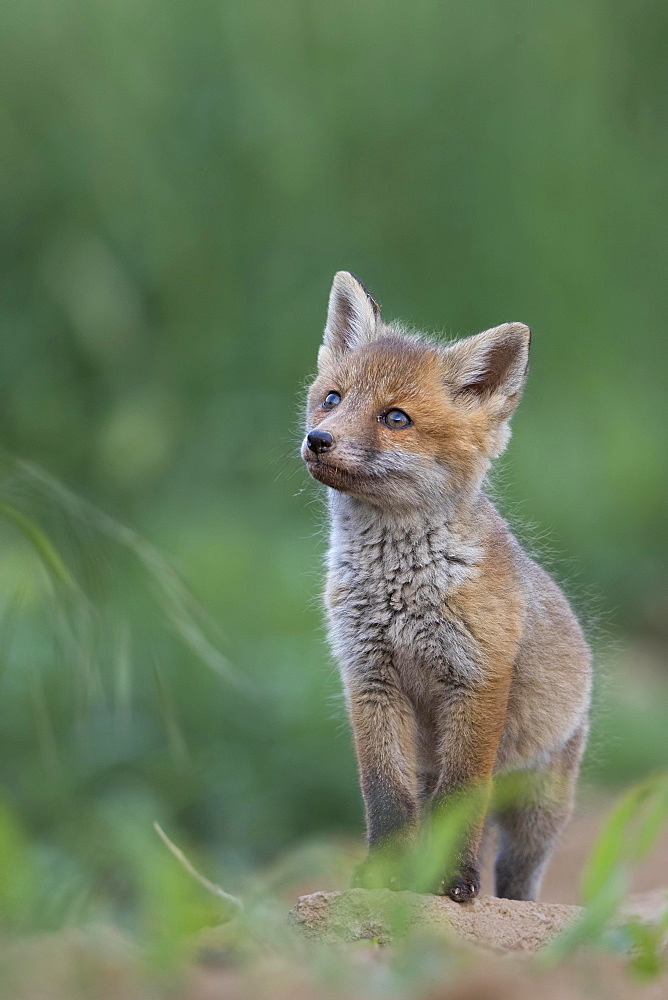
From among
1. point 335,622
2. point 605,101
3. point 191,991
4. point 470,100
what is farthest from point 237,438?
point 191,991

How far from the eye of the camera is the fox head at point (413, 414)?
3.90m

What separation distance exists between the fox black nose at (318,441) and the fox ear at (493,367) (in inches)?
24.3

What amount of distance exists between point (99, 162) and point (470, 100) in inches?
133

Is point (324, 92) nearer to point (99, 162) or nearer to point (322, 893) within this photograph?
point (99, 162)

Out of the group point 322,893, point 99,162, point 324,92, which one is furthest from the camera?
point 324,92

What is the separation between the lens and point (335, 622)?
4141 mm

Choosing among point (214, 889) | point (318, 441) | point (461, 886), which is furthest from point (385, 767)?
point (318, 441)

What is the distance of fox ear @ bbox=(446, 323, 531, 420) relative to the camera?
418 centimetres

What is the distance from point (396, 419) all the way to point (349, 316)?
0.67 m

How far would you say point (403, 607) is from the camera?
399cm

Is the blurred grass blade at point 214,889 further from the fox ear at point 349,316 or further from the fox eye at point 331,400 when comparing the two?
the fox ear at point 349,316

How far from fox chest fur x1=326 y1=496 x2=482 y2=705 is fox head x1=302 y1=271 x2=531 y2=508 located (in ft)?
0.42

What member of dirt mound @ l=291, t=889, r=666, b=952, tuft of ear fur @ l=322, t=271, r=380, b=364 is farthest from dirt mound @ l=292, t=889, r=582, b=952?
tuft of ear fur @ l=322, t=271, r=380, b=364

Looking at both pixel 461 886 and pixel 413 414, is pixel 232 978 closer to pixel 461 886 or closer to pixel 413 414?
pixel 461 886
